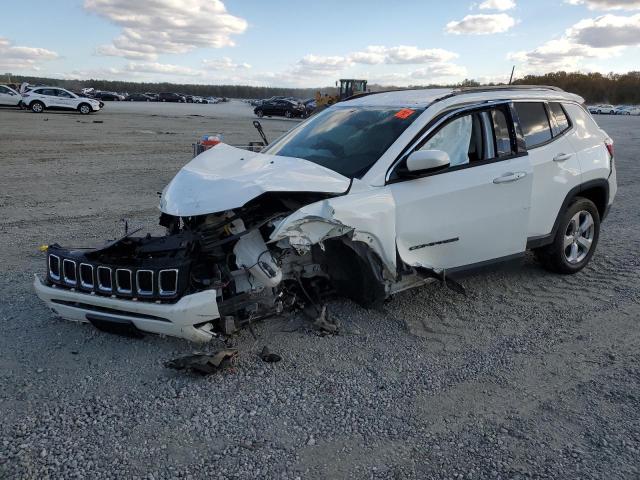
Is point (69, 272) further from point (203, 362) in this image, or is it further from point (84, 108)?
point (84, 108)

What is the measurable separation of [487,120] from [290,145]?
1817 millimetres

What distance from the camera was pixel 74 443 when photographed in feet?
9.77

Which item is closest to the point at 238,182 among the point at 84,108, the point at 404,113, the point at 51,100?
the point at 404,113

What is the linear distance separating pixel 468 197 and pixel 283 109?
38290mm

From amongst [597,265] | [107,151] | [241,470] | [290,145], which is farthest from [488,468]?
[107,151]

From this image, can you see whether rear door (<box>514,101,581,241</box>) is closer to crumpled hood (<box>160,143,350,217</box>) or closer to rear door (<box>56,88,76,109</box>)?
crumpled hood (<box>160,143,350,217</box>)

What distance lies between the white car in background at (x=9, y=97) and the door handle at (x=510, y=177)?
3761cm

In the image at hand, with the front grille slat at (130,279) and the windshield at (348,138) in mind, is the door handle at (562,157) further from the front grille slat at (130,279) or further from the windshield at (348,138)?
the front grille slat at (130,279)

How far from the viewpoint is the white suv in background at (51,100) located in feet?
112

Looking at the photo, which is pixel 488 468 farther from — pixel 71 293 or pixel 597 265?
pixel 597 265

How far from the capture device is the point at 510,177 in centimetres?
477

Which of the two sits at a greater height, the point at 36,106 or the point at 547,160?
the point at 36,106

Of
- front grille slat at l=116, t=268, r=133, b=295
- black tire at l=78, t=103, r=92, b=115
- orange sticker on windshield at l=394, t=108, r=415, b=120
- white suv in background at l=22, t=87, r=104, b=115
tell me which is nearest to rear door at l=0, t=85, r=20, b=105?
white suv in background at l=22, t=87, r=104, b=115

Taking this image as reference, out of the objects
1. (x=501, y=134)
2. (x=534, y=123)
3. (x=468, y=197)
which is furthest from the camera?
(x=534, y=123)
